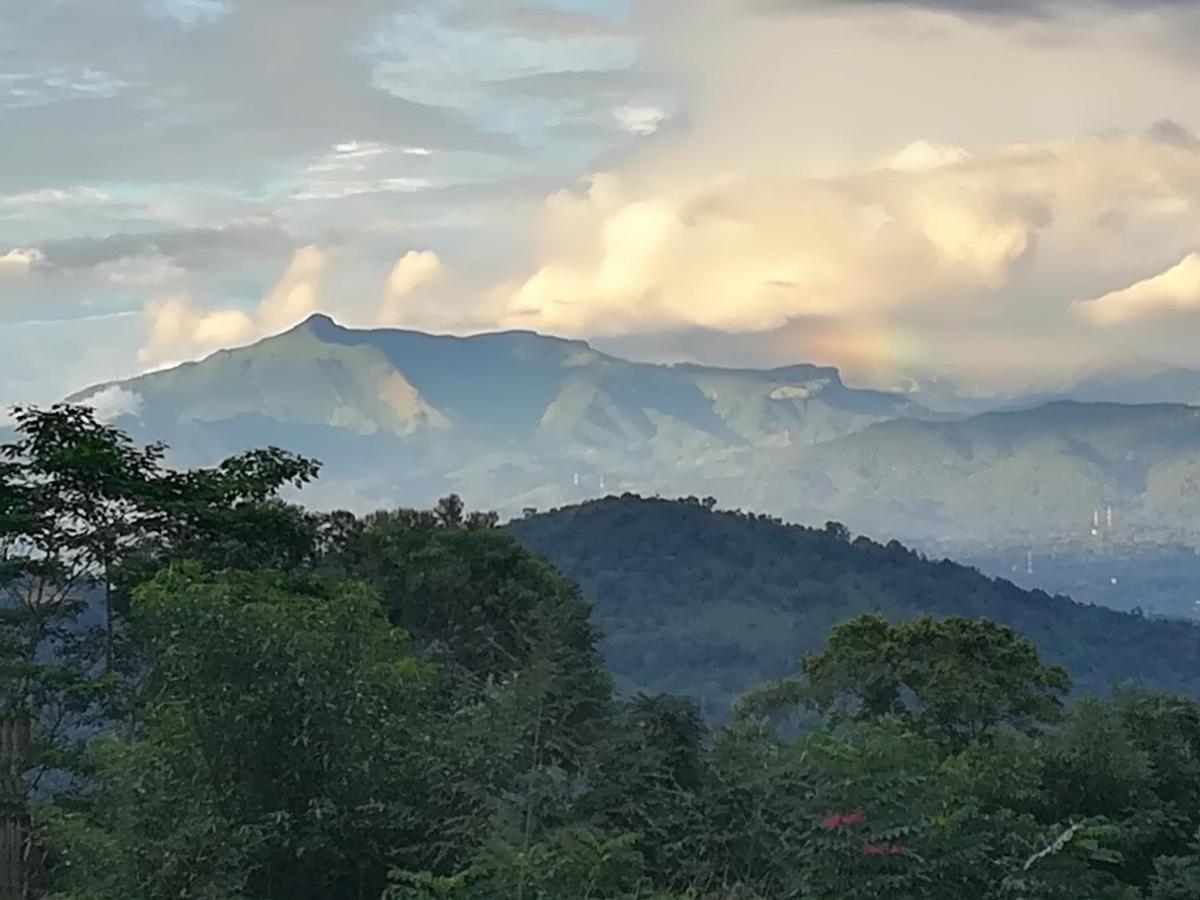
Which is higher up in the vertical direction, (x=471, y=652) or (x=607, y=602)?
(x=471, y=652)

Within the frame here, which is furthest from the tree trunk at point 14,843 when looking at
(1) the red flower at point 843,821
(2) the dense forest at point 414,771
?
(1) the red flower at point 843,821

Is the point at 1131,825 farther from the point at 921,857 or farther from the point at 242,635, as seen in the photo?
the point at 242,635

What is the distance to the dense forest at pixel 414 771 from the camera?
1002 centimetres

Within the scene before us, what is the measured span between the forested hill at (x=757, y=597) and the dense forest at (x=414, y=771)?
2932 inches

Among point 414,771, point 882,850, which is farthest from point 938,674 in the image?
point 882,850

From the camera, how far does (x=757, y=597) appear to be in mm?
113562

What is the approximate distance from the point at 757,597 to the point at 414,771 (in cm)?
10357

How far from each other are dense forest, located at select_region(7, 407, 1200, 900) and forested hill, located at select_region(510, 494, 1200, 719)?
74.5 m

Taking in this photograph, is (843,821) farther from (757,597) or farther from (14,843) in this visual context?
(757,597)

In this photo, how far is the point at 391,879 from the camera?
421 inches

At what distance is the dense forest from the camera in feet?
32.9

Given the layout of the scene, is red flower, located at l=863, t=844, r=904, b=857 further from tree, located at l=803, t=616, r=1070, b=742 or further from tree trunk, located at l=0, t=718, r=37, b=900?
tree, located at l=803, t=616, r=1070, b=742

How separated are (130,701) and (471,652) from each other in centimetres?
1197

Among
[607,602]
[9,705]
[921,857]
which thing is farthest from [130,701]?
[607,602]
